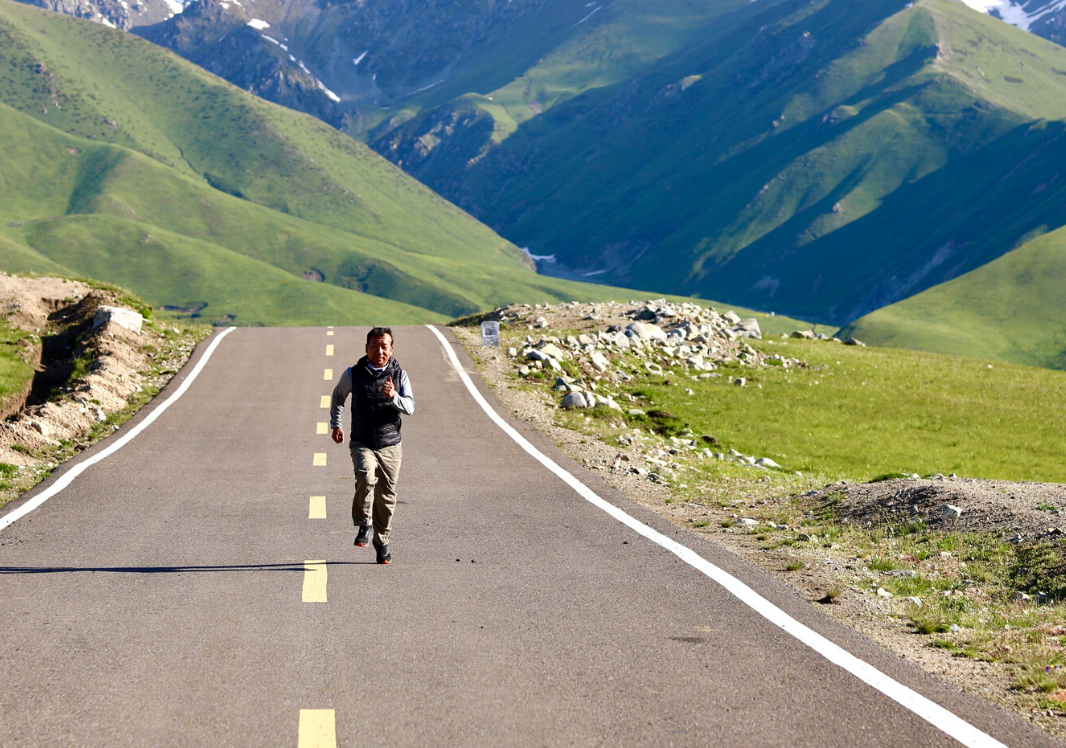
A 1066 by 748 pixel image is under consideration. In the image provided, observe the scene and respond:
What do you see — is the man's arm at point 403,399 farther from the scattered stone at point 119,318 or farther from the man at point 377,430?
the scattered stone at point 119,318

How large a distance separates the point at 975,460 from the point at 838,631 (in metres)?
21.4

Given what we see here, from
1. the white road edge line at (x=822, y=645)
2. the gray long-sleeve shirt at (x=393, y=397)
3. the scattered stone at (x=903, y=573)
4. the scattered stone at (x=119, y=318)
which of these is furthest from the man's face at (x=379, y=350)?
the scattered stone at (x=119, y=318)

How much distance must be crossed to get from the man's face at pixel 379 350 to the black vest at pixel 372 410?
0.23 ft

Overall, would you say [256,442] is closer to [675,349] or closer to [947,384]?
[675,349]

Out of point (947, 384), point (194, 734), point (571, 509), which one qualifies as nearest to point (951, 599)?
point (571, 509)

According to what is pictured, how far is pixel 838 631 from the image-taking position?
7.61 meters

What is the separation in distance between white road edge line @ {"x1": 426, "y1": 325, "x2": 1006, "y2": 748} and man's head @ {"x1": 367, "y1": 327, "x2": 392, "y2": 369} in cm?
344

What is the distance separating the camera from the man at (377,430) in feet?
31.6

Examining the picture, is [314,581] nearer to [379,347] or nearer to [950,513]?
[379,347]

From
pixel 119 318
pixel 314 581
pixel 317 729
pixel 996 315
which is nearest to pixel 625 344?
pixel 119 318

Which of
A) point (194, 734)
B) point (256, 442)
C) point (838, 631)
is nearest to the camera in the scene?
point (194, 734)

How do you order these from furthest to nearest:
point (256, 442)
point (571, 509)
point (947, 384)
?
1. point (947, 384)
2. point (256, 442)
3. point (571, 509)

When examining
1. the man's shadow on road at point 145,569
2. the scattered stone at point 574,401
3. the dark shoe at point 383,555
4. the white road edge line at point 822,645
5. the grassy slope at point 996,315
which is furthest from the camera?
the grassy slope at point 996,315

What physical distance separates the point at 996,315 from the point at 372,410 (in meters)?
170
